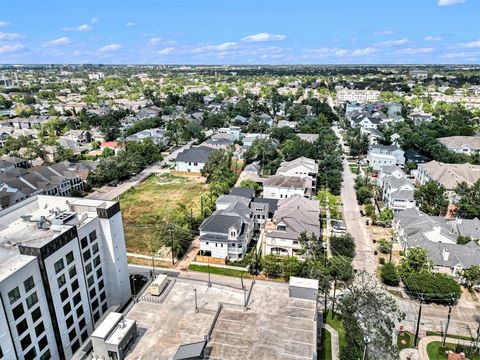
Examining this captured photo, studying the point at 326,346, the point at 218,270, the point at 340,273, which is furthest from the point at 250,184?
the point at 326,346

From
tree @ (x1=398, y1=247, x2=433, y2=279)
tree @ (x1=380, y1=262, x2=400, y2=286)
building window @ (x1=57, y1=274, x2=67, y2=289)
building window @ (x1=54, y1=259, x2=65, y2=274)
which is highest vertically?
building window @ (x1=54, y1=259, x2=65, y2=274)

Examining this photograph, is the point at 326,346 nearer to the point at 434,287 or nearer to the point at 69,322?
the point at 434,287

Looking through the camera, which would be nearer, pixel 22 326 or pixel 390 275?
pixel 22 326

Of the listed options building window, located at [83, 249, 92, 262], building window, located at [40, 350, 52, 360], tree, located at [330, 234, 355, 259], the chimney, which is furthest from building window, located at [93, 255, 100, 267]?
the chimney

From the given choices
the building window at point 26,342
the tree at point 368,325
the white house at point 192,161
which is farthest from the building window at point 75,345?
A: the white house at point 192,161

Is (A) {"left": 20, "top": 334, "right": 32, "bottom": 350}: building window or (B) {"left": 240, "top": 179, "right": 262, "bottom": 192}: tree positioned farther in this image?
(B) {"left": 240, "top": 179, "right": 262, "bottom": 192}: tree

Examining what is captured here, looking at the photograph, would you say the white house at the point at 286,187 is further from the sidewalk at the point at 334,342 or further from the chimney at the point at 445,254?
the sidewalk at the point at 334,342

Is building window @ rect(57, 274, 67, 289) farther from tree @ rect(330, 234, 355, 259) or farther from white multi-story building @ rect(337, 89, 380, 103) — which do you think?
white multi-story building @ rect(337, 89, 380, 103)
